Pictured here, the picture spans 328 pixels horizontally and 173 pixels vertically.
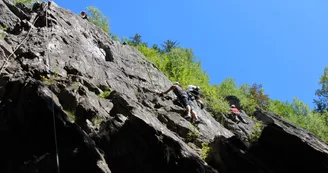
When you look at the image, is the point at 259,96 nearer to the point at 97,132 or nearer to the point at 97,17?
the point at 97,17

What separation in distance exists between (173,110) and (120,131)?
535cm

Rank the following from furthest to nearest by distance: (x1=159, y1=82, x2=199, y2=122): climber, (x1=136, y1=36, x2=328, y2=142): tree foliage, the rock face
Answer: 1. (x1=136, y1=36, x2=328, y2=142): tree foliage
2. (x1=159, y1=82, x2=199, y2=122): climber
3. the rock face

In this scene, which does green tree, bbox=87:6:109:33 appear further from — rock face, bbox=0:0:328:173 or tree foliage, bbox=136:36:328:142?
rock face, bbox=0:0:328:173

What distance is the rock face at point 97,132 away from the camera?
10.0 m

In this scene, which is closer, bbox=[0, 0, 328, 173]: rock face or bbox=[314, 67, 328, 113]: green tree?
bbox=[0, 0, 328, 173]: rock face

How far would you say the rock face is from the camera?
10.0m

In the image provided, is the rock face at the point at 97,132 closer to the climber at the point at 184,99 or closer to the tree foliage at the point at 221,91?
the climber at the point at 184,99

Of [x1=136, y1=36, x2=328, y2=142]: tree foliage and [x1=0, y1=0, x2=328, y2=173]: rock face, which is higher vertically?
[x1=136, y1=36, x2=328, y2=142]: tree foliage

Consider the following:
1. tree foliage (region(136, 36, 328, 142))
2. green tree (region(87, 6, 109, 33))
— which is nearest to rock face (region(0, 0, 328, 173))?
tree foliage (region(136, 36, 328, 142))

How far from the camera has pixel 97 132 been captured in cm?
1134

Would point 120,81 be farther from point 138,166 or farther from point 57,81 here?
point 138,166

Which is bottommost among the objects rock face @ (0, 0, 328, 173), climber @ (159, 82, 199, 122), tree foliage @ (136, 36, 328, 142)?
rock face @ (0, 0, 328, 173)

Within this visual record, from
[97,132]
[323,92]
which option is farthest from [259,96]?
[97,132]

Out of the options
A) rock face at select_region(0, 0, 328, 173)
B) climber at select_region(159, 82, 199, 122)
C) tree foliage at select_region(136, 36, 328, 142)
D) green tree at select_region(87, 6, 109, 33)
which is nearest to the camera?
rock face at select_region(0, 0, 328, 173)
